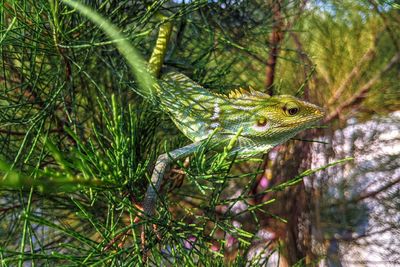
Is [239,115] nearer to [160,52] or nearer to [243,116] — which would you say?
[243,116]

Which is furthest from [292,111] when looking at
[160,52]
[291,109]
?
[160,52]

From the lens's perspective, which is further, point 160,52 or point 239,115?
point 160,52

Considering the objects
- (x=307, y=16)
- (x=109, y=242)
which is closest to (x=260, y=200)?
(x=307, y=16)

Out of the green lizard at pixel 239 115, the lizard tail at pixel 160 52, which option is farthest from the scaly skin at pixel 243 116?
the lizard tail at pixel 160 52

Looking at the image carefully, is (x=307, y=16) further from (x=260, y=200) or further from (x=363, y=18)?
(x=260, y=200)

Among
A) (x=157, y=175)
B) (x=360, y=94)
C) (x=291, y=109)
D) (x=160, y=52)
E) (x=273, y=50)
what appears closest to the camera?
(x=157, y=175)

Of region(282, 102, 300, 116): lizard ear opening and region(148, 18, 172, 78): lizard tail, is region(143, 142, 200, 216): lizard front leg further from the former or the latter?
region(148, 18, 172, 78): lizard tail
